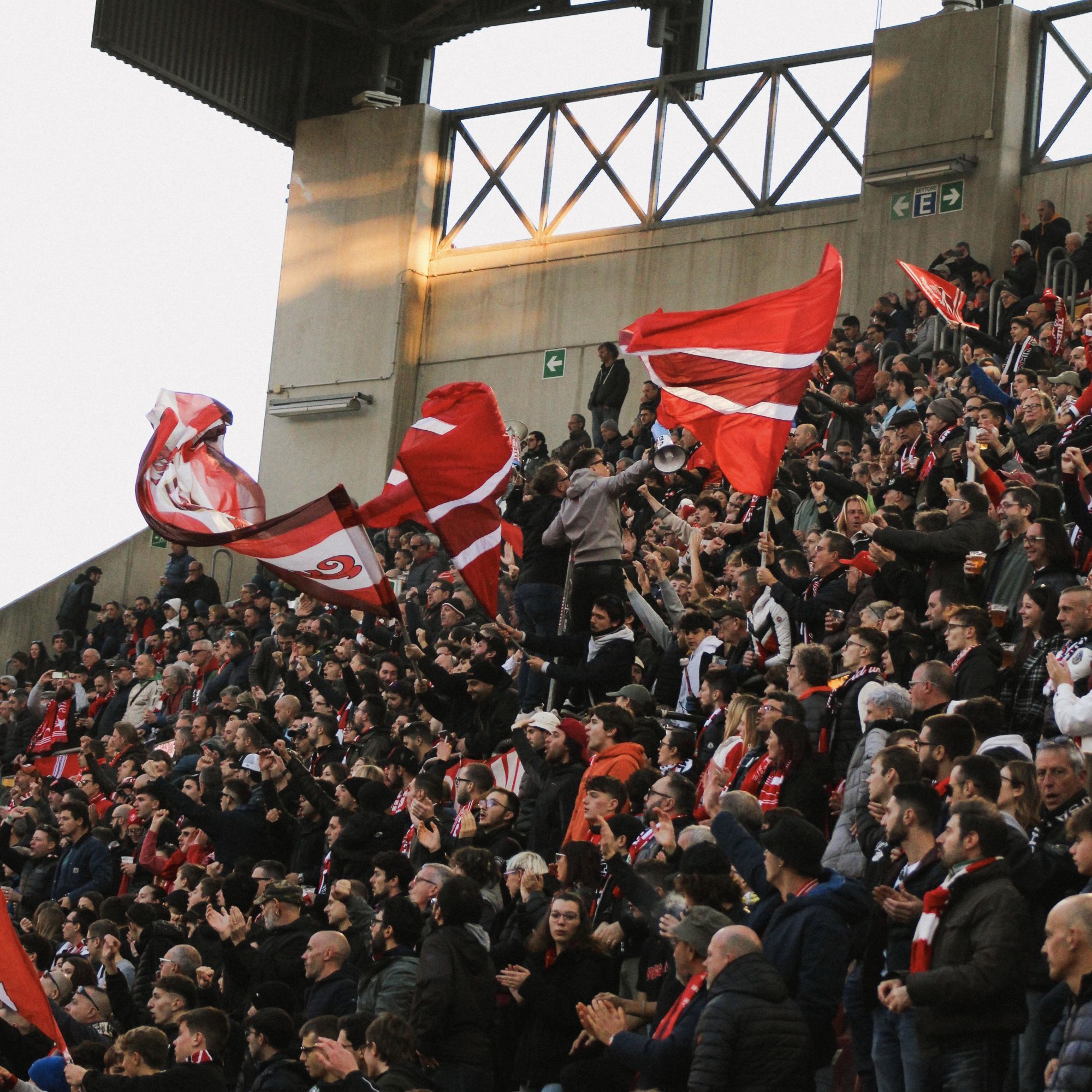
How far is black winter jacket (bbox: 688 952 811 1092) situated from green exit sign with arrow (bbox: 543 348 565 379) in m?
19.1

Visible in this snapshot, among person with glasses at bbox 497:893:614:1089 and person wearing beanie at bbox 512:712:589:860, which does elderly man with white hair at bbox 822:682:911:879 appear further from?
person wearing beanie at bbox 512:712:589:860

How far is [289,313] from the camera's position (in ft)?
90.1

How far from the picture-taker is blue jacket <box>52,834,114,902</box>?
44.3 feet

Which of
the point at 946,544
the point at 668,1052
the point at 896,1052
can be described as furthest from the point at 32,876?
the point at 896,1052

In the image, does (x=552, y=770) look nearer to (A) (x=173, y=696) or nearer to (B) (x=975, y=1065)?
(B) (x=975, y=1065)

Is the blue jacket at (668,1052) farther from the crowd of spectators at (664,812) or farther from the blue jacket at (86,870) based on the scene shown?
the blue jacket at (86,870)

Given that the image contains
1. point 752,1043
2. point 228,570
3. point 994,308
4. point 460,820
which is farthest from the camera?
point 228,570

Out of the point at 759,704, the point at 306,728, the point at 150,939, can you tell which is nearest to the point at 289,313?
the point at 306,728

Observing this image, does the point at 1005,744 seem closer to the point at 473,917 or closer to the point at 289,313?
the point at 473,917

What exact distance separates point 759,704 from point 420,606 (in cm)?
840

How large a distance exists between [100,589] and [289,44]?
8399mm

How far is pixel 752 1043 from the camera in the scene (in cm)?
626

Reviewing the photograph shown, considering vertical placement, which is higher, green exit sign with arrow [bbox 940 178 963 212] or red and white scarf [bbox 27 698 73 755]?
green exit sign with arrow [bbox 940 178 963 212]

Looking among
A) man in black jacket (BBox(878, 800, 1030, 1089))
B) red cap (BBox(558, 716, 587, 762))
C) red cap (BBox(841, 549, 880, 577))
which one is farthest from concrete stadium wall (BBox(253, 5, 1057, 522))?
man in black jacket (BBox(878, 800, 1030, 1089))
